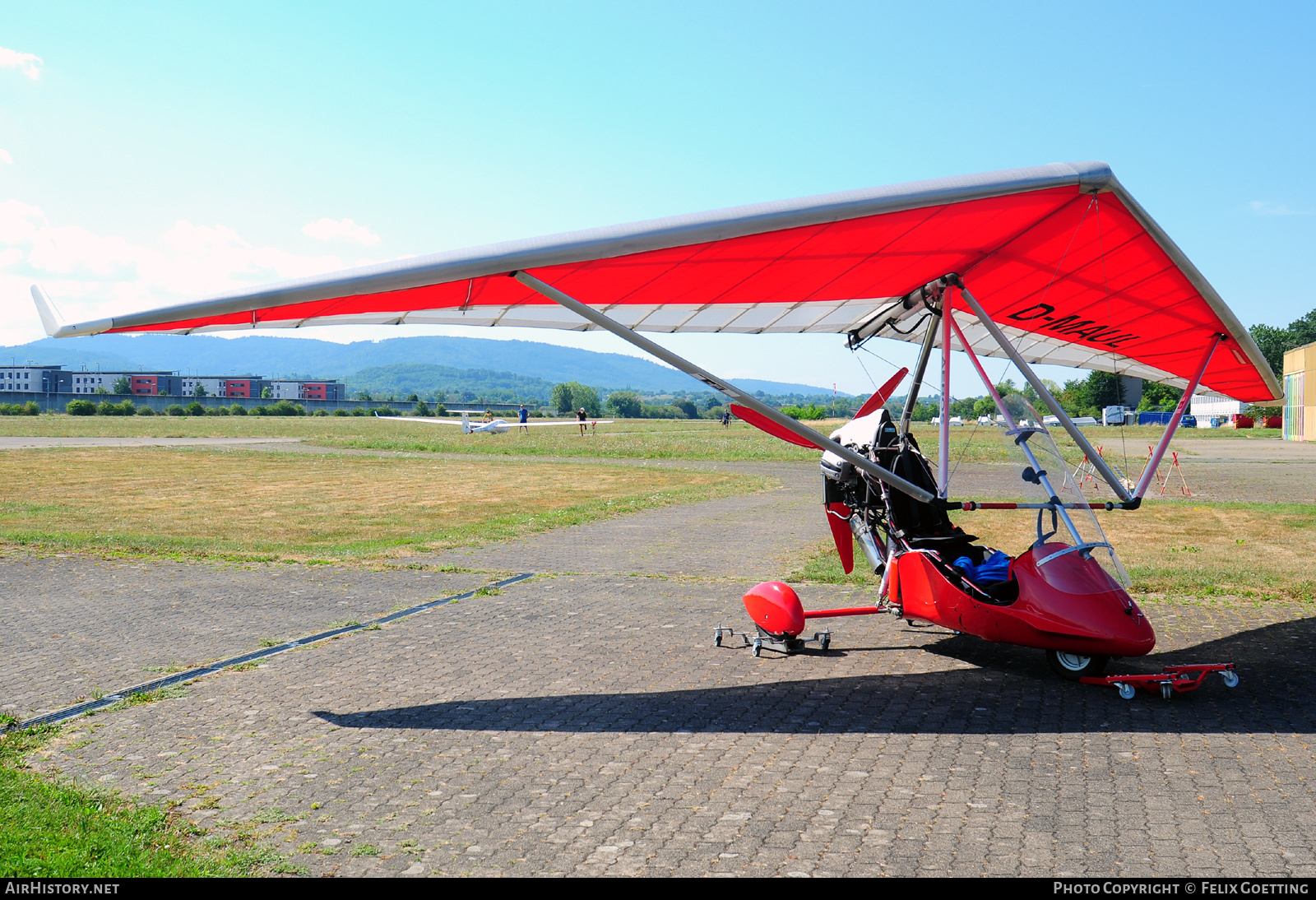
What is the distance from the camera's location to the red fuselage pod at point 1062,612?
18.7ft

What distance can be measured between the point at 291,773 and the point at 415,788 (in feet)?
2.44

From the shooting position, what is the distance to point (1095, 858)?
3629 millimetres

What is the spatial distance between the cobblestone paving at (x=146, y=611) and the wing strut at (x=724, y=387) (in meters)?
4.02

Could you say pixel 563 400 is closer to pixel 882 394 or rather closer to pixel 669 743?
pixel 882 394

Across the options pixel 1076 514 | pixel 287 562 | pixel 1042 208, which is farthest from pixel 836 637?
pixel 287 562

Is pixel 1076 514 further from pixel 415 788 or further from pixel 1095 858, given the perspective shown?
pixel 415 788

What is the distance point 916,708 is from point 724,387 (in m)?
2.60

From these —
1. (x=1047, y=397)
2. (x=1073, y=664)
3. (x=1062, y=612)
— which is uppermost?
(x=1047, y=397)

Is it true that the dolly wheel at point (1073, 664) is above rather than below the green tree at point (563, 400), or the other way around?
below

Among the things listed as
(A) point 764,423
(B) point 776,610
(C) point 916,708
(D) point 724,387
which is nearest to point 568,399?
(A) point 764,423

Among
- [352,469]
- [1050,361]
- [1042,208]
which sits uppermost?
[1042,208]

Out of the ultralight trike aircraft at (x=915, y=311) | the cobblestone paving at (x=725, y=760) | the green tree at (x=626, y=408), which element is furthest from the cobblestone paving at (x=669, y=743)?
the green tree at (x=626, y=408)

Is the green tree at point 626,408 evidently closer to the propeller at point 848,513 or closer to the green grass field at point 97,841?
the propeller at point 848,513

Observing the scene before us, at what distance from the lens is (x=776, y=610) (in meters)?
7.08
